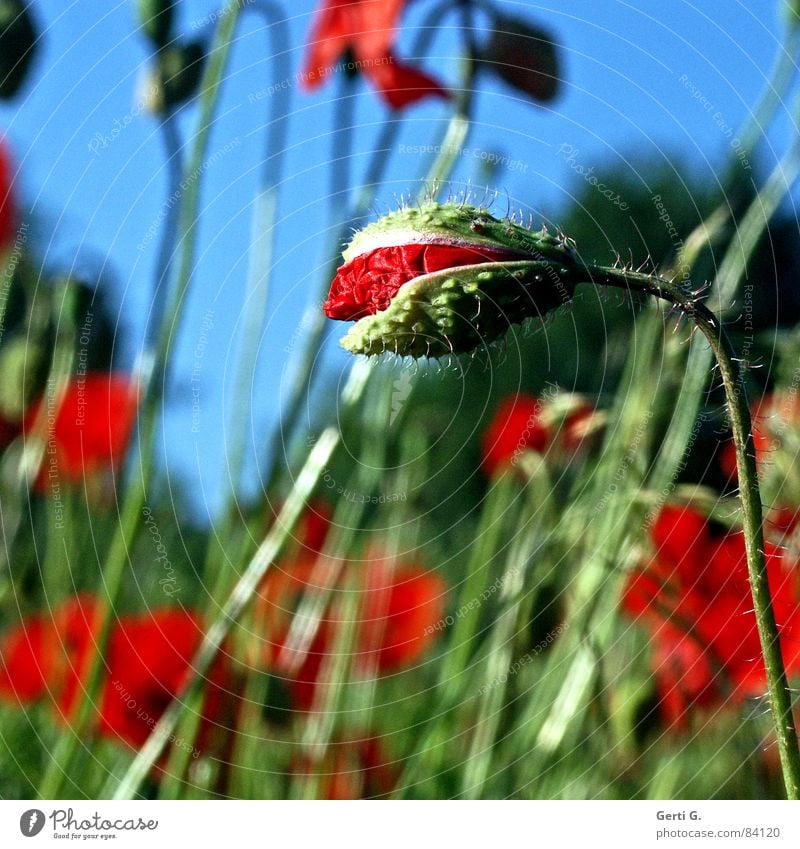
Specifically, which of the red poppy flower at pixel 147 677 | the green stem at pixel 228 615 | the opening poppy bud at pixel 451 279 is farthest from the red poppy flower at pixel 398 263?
the red poppy flower at pixel 147 677

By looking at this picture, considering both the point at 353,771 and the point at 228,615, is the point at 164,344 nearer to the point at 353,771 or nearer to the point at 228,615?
the point at 228,615

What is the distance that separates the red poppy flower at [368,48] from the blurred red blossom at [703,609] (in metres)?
0.31

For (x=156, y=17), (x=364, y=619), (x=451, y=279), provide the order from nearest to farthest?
(x=451, y=279) → (x=156, y=17) → (x=364, y=619)

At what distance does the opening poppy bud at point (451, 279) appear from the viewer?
16.4 inches

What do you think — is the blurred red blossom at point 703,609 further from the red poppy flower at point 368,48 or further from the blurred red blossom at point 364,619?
the red poppy flower at point 368,48

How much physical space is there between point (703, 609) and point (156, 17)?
0.47 metres

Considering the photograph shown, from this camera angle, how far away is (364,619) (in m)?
0.73

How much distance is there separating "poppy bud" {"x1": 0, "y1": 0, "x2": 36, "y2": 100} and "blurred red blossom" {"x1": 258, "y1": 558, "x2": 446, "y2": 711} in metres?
0.33

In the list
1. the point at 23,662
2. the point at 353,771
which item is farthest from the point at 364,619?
the point at 23,662

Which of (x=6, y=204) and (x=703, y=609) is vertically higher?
(x=6, y=204)

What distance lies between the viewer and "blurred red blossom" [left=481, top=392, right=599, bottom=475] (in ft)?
2.48
